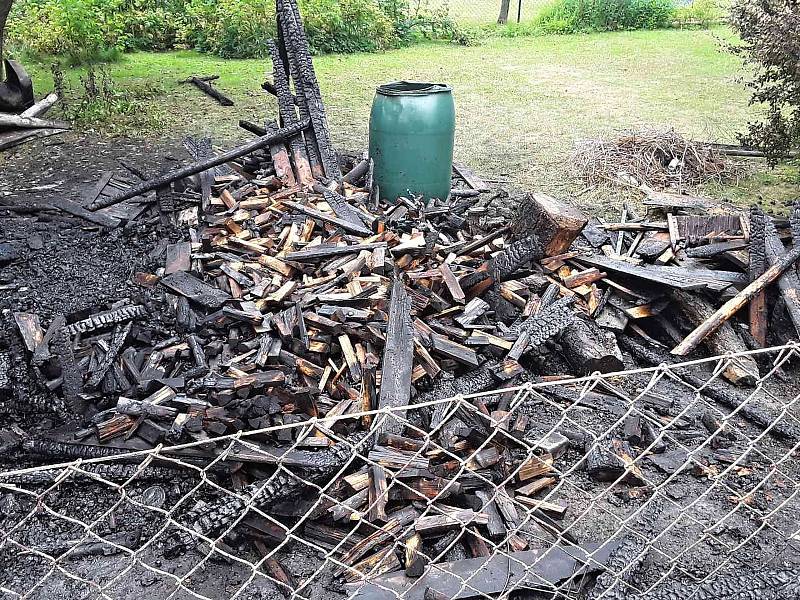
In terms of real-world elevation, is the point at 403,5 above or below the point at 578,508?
above

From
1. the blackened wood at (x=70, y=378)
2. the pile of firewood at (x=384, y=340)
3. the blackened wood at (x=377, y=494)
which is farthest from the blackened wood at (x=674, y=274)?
the blackened wood at (x=70, y=378)

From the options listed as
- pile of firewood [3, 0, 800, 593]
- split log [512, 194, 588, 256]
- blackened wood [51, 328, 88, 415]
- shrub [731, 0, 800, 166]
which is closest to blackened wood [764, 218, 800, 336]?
pile of firewood [3, 0, 800, 593]

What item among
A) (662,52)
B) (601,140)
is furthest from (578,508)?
(662,52)

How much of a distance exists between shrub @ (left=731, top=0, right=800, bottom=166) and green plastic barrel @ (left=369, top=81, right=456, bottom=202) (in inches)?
136

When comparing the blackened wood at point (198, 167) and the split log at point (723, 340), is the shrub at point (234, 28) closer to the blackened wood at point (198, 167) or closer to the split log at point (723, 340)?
the blackened wood at point (198, 167)

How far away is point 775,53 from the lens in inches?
286

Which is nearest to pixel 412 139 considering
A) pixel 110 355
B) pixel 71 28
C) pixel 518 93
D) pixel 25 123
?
pixel 110 355

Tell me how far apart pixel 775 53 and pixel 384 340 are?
18.9 ft

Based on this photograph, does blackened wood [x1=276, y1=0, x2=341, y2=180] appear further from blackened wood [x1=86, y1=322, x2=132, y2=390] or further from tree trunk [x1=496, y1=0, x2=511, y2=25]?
tree trunk [x1=496, y1=0, x2=511, y2=25]

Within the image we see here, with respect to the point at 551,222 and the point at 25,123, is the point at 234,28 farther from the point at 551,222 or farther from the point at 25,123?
the point at 551,222

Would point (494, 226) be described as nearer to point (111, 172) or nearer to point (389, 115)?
point (389, 115)

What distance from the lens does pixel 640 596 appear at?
105 inches

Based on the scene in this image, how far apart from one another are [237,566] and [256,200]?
3.55m

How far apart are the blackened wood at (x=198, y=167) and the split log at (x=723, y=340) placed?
155 inches
